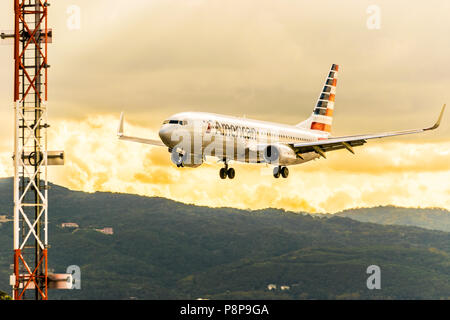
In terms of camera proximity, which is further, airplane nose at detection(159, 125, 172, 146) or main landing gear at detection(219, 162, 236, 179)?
main landing gear at detection(219, 162, 236, 179)

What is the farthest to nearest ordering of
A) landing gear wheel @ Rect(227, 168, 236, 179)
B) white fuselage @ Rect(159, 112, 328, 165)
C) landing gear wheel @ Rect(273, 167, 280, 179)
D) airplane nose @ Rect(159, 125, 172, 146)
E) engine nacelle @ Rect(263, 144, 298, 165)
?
landing gear wheel @ Rect(273, 167, 280, 179)
engine nacelle @ Rect(263, 144, 298, 165)
landing gear wheel @ Rect(227, 168, 236, 179)
white fuselage @ Rect(159, 112, 328, 165)
airplane nose @ Rect(159, 125, 172, 146)

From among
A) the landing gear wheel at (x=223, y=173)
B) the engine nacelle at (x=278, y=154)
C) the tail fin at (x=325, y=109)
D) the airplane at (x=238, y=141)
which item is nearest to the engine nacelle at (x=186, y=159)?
the airplane at (x=238, y=141)

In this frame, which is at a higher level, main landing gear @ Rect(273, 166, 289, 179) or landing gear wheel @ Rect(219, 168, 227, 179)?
main landing gear @ Rect(273, 166, 289, 179)

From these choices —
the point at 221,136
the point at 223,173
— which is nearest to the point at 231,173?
the point at 223,173

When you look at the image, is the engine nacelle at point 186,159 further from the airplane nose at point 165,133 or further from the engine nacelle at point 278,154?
the engine nacelle at point 278,154

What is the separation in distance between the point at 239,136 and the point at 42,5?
133 ft

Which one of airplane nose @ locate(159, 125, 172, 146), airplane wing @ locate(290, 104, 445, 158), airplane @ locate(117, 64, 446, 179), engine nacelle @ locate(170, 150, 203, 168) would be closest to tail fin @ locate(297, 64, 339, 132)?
airplane @ locate(117, 64, 446, 179)

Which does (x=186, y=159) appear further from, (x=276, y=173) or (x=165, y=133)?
(x=276, y=173)

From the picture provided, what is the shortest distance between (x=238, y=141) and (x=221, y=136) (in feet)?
15.2

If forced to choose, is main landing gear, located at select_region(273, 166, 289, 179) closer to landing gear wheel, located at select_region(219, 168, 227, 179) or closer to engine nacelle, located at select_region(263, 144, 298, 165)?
engine nacelle, located at select_region(263, 144, 298, 165)

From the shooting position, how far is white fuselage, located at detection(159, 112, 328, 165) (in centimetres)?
9694
